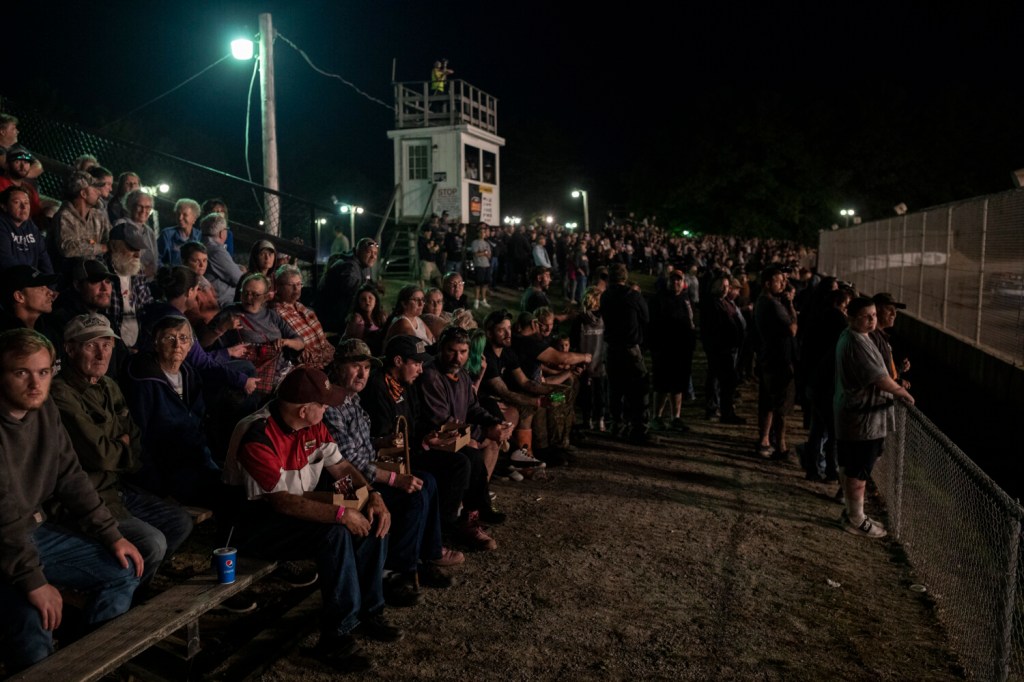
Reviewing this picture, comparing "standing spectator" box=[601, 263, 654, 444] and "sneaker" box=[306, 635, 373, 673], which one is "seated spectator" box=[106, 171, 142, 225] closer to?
"standing spectator" box=[601, 263, 654, 444]

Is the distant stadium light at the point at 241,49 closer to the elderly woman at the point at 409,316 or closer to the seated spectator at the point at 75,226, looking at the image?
the seated spectator at the point at 75,226

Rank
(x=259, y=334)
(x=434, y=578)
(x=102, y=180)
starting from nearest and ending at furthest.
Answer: (x=434, y=578), (x=259, y=334), (x=102, y=180)

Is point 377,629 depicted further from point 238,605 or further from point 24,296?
point 24,296

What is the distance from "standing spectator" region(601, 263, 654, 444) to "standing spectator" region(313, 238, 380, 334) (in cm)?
288

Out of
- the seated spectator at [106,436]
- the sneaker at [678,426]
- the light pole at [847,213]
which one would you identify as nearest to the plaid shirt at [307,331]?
the seated spectator at [106,436]

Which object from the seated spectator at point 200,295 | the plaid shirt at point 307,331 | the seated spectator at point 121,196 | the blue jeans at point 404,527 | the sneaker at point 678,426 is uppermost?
the seated spectator at point 121,196

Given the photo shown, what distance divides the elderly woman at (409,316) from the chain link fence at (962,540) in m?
4.17

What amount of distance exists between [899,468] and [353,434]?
4441 millimetres

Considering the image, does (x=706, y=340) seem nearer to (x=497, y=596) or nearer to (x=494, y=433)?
(x=494, y=433)

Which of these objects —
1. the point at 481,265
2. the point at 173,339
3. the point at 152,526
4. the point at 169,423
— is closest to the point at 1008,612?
the point at 152,526

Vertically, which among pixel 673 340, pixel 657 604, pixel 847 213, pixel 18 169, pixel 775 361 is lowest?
pixel 657 604

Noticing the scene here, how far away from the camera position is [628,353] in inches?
350

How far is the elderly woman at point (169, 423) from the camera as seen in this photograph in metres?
4.64

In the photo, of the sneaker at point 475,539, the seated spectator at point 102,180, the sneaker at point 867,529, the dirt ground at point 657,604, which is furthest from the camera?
the seated spectator at point 102,180
